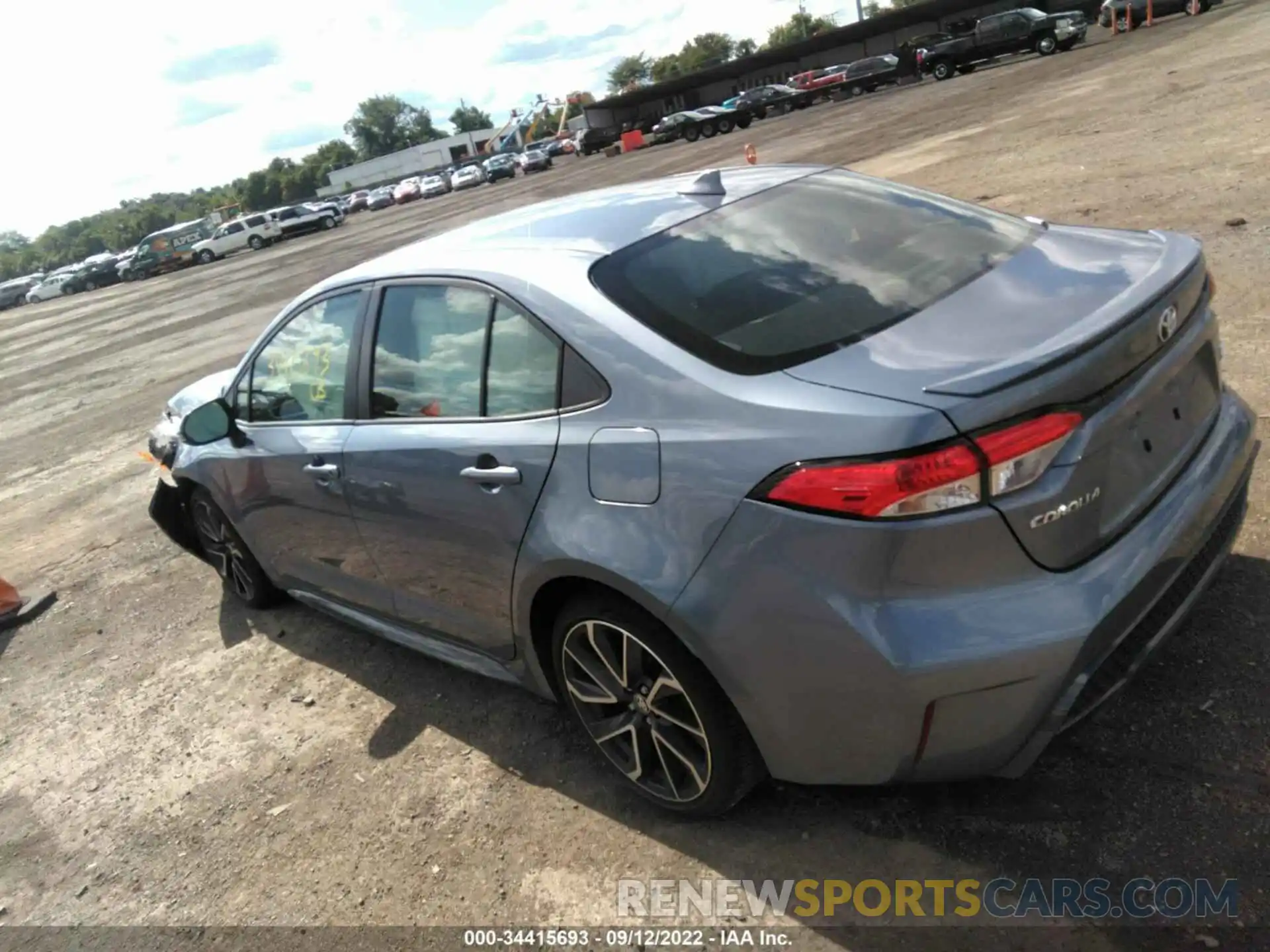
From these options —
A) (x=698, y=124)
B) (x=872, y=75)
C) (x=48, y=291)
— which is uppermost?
(x=872, y=75)

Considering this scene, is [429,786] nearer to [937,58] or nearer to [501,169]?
[937,58]

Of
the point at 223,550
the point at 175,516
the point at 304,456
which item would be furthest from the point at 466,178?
the point at 304,456

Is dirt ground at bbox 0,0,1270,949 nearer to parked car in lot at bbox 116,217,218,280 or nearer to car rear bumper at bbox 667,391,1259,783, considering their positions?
car rear bumper at bbox 667,391,1259,783

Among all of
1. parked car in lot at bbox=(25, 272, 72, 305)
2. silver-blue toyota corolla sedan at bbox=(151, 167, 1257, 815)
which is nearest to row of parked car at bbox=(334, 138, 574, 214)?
parked car in lot at bbox=(25, 272, 72, 305)

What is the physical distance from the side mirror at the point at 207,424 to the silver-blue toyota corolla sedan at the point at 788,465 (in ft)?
2.49

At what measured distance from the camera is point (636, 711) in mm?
2748

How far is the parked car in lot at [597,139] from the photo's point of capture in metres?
54.7

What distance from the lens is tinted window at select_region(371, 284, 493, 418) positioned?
304 centimetres

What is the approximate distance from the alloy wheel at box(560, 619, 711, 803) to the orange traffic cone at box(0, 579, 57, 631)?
450cm

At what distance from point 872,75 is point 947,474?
45.6m

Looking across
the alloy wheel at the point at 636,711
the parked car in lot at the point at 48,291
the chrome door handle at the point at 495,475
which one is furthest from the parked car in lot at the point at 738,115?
the alloy wheel at the point at 636,711

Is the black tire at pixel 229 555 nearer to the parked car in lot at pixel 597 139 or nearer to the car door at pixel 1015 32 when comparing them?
the car door at pixel 1015 32

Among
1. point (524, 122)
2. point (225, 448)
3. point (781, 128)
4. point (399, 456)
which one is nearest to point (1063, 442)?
point (399, 456)

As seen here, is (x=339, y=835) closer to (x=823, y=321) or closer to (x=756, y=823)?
(x=756, y=823)
